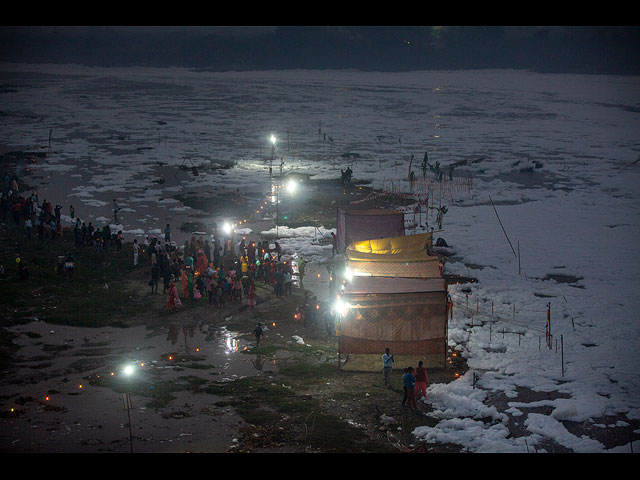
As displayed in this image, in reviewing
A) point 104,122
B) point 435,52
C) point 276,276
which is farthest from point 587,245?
point 435,52

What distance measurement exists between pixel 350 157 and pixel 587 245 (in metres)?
21.8

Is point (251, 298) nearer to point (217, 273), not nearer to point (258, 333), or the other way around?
point (217, 273)

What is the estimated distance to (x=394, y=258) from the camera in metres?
18.2

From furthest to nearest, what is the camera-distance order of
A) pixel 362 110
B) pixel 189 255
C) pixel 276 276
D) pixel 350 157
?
pixel 362 110, pixel 350 157, pixel 189 255, pixel 276 276

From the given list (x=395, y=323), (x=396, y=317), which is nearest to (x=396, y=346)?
(x=395, y=323)

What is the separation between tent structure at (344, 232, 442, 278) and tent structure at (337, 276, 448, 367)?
235 cm

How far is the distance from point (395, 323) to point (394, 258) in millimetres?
3706

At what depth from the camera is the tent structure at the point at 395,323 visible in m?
14.6

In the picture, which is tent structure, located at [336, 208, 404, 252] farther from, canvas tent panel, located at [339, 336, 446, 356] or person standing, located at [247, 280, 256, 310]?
canvas tent panel, located at [339, 336, 446, 356]

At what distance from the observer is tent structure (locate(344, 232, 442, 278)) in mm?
17281

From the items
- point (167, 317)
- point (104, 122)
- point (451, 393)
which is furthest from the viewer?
point (104, 122)

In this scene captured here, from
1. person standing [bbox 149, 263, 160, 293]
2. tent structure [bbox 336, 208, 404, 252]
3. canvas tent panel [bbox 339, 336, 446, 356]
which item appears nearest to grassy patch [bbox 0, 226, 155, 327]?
person standing [bbox 149, 263, 160, 293]
